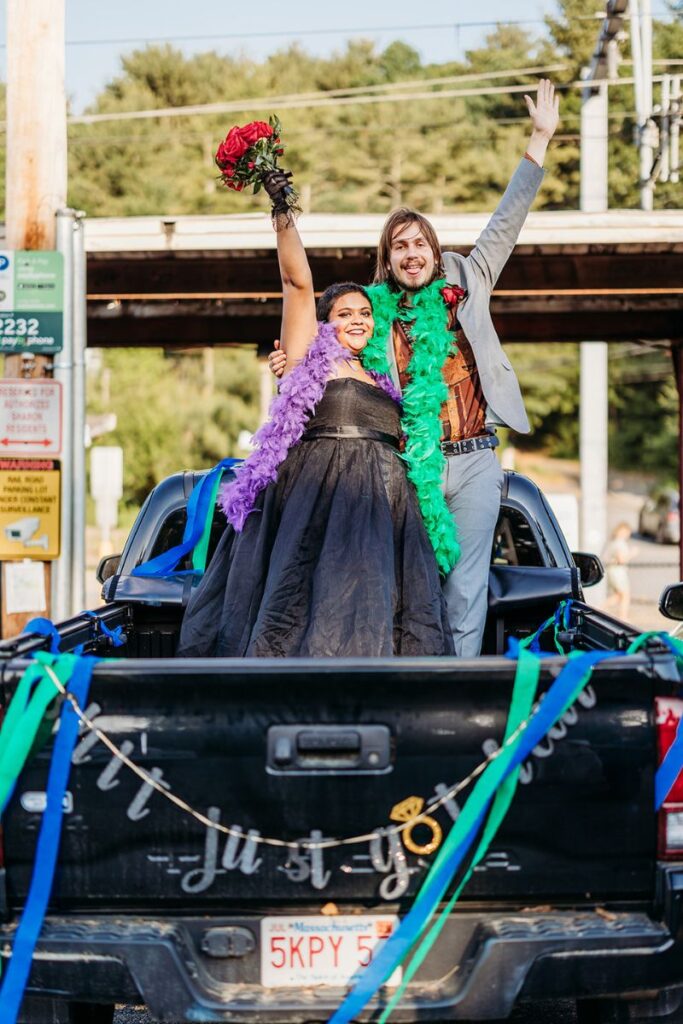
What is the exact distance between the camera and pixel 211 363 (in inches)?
2143

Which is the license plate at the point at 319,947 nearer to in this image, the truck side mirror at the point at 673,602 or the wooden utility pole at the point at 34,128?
the truck side mirror at the point at 673,602

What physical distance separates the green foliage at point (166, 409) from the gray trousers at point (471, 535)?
42836 millimetres

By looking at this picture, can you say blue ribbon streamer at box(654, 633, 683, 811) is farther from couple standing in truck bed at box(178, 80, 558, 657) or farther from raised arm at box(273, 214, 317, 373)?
raised arm at box(273, 214, 317, 373)

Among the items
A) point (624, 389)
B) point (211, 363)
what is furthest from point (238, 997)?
point (624, 389)

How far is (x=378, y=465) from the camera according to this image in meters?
4.40

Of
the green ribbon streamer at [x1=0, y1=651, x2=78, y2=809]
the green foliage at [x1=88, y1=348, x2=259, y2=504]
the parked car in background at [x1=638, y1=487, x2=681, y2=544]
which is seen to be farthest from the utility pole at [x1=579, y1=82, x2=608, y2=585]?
the green foliage at [x1=88, y1=348, x2=259, y2=504]

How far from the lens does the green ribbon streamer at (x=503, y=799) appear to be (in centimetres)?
305

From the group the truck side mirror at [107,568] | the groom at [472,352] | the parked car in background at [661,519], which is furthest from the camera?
the parked car in background at [661,519]

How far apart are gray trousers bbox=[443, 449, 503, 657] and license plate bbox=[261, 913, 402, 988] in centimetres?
166

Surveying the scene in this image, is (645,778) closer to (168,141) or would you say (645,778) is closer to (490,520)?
(490,520)

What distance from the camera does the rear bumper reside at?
303 cm

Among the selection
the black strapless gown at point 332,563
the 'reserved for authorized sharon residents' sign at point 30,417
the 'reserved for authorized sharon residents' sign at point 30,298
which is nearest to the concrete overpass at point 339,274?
the 'reserved for authorized sharon residents' sign at point 30,298

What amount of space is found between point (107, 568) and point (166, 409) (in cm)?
4349

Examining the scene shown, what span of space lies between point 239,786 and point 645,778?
911 millimetres
